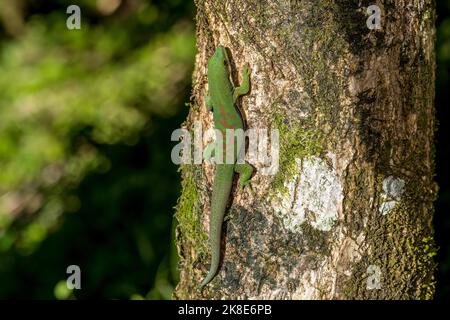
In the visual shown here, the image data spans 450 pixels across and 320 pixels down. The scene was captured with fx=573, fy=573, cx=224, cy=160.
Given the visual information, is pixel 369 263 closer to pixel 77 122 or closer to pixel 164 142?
pixel 164 142

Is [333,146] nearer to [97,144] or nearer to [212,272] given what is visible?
[212,272]

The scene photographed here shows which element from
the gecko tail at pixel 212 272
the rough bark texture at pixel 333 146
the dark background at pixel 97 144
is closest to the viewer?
the rough bark texture at pixel 333 146

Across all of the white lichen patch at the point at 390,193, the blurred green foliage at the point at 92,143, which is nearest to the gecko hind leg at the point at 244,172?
the white lichen patch at the point at 390,193

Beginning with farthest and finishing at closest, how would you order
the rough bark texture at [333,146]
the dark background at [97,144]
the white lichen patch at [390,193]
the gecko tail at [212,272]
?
the dark background at [97,144], the gecko tail at [212,272], the white lichen patch at [390,193], the rough bark texture at [333,146]

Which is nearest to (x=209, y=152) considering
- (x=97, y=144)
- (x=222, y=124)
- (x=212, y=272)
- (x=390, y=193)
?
(x=222, y=124)

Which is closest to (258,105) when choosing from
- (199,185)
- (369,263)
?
(199,185)

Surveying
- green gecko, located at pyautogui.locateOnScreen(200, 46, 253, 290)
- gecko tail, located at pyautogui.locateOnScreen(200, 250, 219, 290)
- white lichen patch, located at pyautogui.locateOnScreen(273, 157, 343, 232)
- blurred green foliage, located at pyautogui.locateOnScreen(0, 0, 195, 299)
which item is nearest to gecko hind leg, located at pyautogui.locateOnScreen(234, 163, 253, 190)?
green gecko, located at pyautogui.locateOnScreen(200, 46, 253, 290)

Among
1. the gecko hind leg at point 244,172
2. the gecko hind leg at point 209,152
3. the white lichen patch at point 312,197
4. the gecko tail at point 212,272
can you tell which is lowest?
the gecko tail at point 212,272

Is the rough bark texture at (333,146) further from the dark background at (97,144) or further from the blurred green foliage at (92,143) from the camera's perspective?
the blurred green foliage at (92,143)
